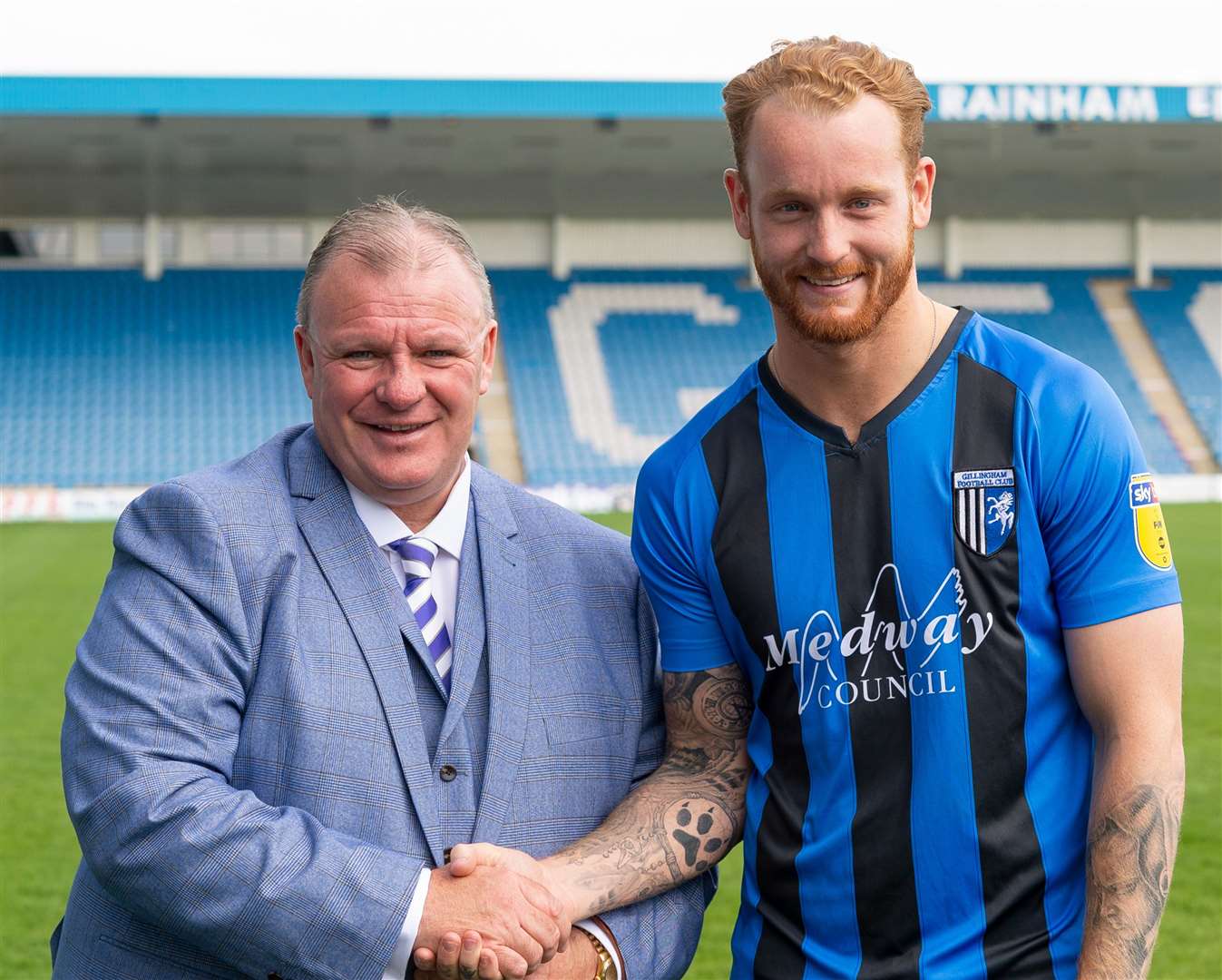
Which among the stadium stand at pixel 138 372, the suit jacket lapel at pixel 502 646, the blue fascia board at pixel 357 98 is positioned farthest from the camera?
the stadium stand at pixel 138 372

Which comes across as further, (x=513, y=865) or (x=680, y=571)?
(x=680, y=571)

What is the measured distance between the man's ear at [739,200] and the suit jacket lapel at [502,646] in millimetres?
649

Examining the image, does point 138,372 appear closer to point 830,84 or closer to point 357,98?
point 357,98

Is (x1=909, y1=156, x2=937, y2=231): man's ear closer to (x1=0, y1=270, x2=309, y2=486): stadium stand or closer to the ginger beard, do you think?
the ginger beard

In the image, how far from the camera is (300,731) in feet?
6.99

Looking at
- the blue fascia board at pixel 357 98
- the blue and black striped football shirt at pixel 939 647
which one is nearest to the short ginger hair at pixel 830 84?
the blue and black striped football shirt at pixel 939 647

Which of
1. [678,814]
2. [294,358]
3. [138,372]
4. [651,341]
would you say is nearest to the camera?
[678,814]

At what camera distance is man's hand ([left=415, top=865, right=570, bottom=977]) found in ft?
6.72

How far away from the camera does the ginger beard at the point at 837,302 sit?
7.07ft

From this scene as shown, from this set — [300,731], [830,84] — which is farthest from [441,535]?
[830,84]

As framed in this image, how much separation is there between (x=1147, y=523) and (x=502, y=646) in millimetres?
1032

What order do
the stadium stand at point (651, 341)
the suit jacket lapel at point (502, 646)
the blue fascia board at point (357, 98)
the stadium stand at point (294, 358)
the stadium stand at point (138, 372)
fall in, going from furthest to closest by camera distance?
the stadium stand at point (651, 341) < the stadium stand at point (294, 358) < the stadium stand at point (138, 372) < the blue fascia board at point (357, 98) < the suit jacket lapel at point (502, 646)

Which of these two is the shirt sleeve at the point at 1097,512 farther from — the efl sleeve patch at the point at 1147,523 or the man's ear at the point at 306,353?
the man's ear at the point at 306,353

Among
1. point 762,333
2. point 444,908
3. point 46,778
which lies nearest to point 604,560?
point 444,908
